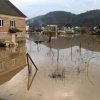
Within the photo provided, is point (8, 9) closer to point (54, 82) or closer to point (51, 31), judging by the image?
point (54, 82)

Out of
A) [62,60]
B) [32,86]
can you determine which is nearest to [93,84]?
[32,86]

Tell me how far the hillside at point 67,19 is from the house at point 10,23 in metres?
64.9

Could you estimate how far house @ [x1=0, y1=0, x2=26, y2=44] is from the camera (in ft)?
104

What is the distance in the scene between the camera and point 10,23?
3353cm

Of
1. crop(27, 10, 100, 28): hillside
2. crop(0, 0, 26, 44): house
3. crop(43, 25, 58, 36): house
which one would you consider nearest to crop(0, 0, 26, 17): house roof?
crop(0, 0, 26, 44): house

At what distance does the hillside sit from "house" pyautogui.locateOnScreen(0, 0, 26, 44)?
213ft

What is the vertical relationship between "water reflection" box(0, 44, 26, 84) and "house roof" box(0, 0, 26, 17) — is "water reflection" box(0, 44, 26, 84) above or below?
below

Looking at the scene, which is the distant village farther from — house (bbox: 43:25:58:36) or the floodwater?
the floodwater

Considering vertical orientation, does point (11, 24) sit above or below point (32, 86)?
above

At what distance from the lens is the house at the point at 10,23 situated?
31.6 meters

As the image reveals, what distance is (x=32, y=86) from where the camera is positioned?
508 inches

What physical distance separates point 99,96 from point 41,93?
215 cm

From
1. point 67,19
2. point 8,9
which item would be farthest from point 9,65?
point 67,19

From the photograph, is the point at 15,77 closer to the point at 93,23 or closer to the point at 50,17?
the point at 93,23
